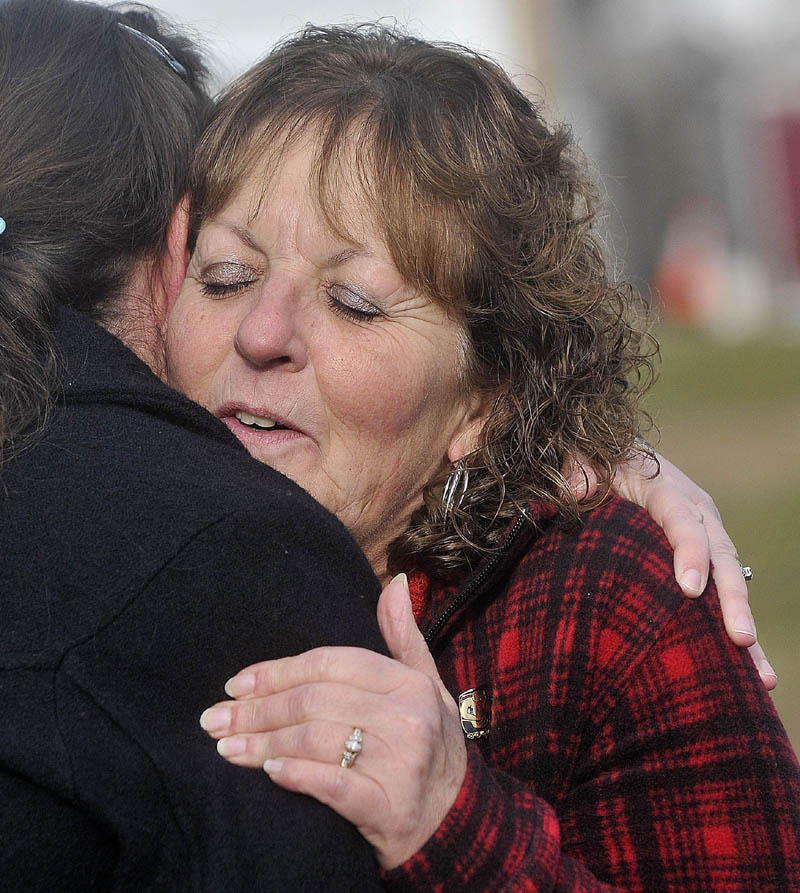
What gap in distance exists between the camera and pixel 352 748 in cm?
176

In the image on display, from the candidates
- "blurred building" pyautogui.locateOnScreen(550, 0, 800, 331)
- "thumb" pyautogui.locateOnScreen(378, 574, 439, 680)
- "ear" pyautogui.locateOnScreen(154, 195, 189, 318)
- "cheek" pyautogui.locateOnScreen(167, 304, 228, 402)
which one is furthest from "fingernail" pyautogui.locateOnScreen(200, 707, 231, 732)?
"blurred building" pyautogui.locateOnScreen(550, 0, 800, 331)

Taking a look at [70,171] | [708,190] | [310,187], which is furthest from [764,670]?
[708,190]

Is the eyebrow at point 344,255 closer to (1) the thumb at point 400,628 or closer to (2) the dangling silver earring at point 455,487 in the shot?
(2) the dangling silver earring at point 455,487

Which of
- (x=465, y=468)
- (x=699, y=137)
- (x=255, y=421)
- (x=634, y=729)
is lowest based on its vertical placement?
(x=699, y=137)

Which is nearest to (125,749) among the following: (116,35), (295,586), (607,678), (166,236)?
(295,586)

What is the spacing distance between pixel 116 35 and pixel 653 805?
190 cm

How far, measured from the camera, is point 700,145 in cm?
2539

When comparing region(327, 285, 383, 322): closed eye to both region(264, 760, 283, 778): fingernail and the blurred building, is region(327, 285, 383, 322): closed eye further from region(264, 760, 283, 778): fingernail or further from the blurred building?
the blurred building

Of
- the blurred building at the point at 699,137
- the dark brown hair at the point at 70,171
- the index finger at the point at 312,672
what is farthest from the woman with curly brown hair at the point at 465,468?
the blurred building at the point at 699,137

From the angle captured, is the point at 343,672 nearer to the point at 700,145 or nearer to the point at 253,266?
the point at 253,266

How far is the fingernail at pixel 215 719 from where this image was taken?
166cm

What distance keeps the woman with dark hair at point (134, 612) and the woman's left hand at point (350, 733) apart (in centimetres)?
3

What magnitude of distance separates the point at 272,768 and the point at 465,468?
1243 mm

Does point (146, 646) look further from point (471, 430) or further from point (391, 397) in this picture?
point (471, 430)
